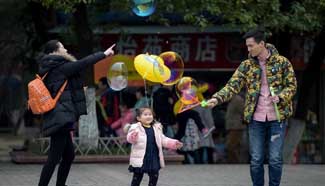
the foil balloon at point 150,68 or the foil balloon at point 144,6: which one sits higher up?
the foil balloon at point 144,6

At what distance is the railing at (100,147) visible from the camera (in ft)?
44.0

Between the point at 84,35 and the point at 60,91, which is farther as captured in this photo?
the point at 84,35

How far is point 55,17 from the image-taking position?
1680cm

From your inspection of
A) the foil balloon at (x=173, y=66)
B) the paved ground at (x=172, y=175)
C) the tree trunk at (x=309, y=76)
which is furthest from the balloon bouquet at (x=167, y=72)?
the tree trunk at (x=309, y=76)

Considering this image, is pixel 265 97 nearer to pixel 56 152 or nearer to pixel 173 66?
pixel 173 66

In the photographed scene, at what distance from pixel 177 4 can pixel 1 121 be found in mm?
16137

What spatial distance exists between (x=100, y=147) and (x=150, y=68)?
17.5 ft

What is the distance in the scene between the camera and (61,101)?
8.36 m

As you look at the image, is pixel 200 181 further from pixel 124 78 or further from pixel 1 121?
pixel 1 121

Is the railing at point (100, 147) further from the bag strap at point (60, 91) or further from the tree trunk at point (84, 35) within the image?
the bag strap at point (60, 91)

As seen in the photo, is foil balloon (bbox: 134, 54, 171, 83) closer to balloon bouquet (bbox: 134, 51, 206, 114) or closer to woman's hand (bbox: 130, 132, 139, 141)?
balloon bouquet (bbox: 134, 51, 206, 114)

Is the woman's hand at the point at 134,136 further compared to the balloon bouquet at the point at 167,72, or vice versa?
the balloon bouquet at the point at 167,72

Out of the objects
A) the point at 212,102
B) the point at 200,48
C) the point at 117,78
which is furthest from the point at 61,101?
the point at 200,48

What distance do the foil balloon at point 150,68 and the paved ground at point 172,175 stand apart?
1.89 meters
